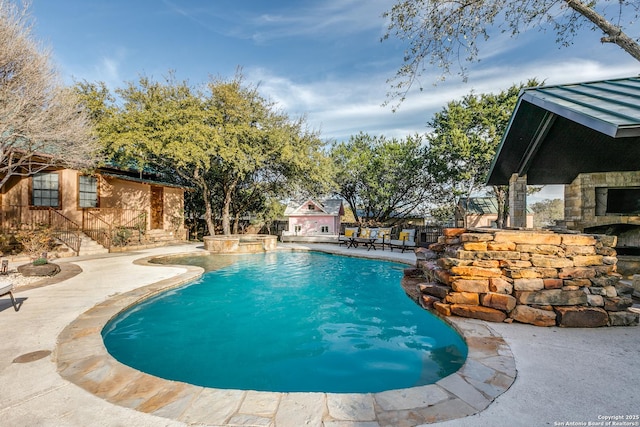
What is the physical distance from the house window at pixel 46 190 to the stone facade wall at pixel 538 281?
1587cm

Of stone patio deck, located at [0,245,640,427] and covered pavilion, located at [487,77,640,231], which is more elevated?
covered pavilion, located at [487,77,640,231]

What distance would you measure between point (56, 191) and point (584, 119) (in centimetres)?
1746

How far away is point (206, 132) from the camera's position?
41.4 feet

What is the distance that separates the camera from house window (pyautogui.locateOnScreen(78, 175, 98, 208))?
13117 millimetres

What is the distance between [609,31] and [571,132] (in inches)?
130

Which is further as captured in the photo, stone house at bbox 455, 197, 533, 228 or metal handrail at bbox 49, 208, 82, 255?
stone house at bbox 455, 197, 533, 228

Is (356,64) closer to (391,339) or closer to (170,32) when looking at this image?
(170,32)

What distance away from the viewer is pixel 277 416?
87.8 inches

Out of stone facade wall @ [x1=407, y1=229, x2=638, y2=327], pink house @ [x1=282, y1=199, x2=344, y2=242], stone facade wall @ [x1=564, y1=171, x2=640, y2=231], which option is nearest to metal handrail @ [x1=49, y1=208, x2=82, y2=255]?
pink house @ [x1=282, y1=199, x2=344, y2=242]

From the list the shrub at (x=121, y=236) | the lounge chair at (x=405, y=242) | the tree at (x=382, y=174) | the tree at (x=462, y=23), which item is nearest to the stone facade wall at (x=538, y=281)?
the tree at (x=462, y=23)

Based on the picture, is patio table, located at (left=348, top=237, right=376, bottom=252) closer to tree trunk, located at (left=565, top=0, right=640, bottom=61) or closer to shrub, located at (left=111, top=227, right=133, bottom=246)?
tree trunk, located at (left=565, top=0, right=640, bottom=61)

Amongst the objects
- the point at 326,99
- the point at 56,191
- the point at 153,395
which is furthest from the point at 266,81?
the point at 153,395

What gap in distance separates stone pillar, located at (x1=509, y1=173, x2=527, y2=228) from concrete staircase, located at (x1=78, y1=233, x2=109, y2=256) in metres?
15.1

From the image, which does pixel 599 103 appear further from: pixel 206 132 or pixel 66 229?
pixel 66 229
